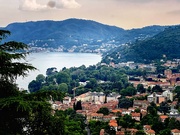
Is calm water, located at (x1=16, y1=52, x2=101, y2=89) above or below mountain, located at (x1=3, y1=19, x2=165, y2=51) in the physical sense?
below

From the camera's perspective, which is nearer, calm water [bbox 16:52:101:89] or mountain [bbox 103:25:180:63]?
calm water [bbox 16:52:101:89]

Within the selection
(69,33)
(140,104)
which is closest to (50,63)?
(140,104)

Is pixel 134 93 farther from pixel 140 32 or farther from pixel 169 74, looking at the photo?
pixel 140 32

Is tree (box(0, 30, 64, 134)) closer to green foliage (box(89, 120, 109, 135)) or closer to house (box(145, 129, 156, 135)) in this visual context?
green foliage (box(89, 120, 109, 135))

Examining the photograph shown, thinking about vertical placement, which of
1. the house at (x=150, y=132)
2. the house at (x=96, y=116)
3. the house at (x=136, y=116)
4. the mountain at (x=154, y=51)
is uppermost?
the mountain at (x=154, y=51)

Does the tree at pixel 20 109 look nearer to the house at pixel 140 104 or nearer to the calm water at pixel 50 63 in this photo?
the house at pixel 140 104

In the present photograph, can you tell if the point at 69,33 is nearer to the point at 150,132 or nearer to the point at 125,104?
the point at 125,104

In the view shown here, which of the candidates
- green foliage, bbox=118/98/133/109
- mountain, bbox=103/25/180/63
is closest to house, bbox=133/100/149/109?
green foliage, bbox=118/98/133/109

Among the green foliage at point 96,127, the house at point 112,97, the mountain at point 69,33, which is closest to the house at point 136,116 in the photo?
the green foliage at point 96,127

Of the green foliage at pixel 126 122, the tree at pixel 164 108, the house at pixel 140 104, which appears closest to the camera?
the green foliage at pixel 126 122

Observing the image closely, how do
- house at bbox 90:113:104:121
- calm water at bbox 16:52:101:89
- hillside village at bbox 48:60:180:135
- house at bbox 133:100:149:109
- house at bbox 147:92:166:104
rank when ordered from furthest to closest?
calm water at bbox 16:52:101:89 → house at bbox 147:92:166:104 → house at bbox 133:100:149:109 → house at bbox 90:113:104:121 → hillside village at bbox 48:60:180:135
